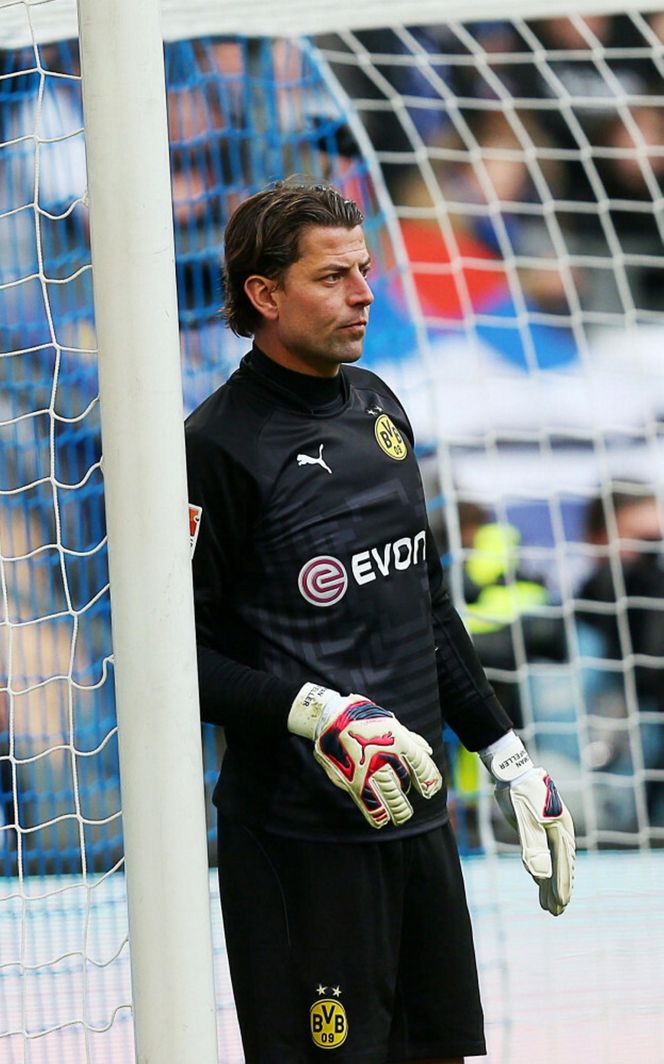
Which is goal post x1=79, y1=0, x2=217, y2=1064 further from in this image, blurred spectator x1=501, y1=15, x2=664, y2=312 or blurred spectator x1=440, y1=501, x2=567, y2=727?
blurred spectator x1=440, y1=501, x2=567, y2=727

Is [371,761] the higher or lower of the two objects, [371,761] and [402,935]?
the higher

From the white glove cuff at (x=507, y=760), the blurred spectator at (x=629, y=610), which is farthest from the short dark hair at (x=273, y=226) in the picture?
the blurred spectator at (x=629, y=610)

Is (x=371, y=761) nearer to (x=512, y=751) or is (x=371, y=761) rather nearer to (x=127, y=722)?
(x=127, y=722)

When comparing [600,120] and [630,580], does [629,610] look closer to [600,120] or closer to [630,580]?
[630,580]

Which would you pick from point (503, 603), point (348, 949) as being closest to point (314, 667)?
point (348, 949)

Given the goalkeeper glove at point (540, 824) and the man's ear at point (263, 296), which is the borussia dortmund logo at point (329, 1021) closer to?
the goalkeeper glove at point (540, 824)

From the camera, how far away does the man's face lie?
189 cm

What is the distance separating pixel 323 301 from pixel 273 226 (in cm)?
12

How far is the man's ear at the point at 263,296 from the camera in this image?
1.93 metres

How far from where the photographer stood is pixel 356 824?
1.85m

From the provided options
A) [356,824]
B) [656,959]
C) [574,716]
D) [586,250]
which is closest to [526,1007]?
[656,959]

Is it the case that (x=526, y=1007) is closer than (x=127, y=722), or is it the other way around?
(x=127, y=722)

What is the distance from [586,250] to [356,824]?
3.03 m

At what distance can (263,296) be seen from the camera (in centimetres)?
194
